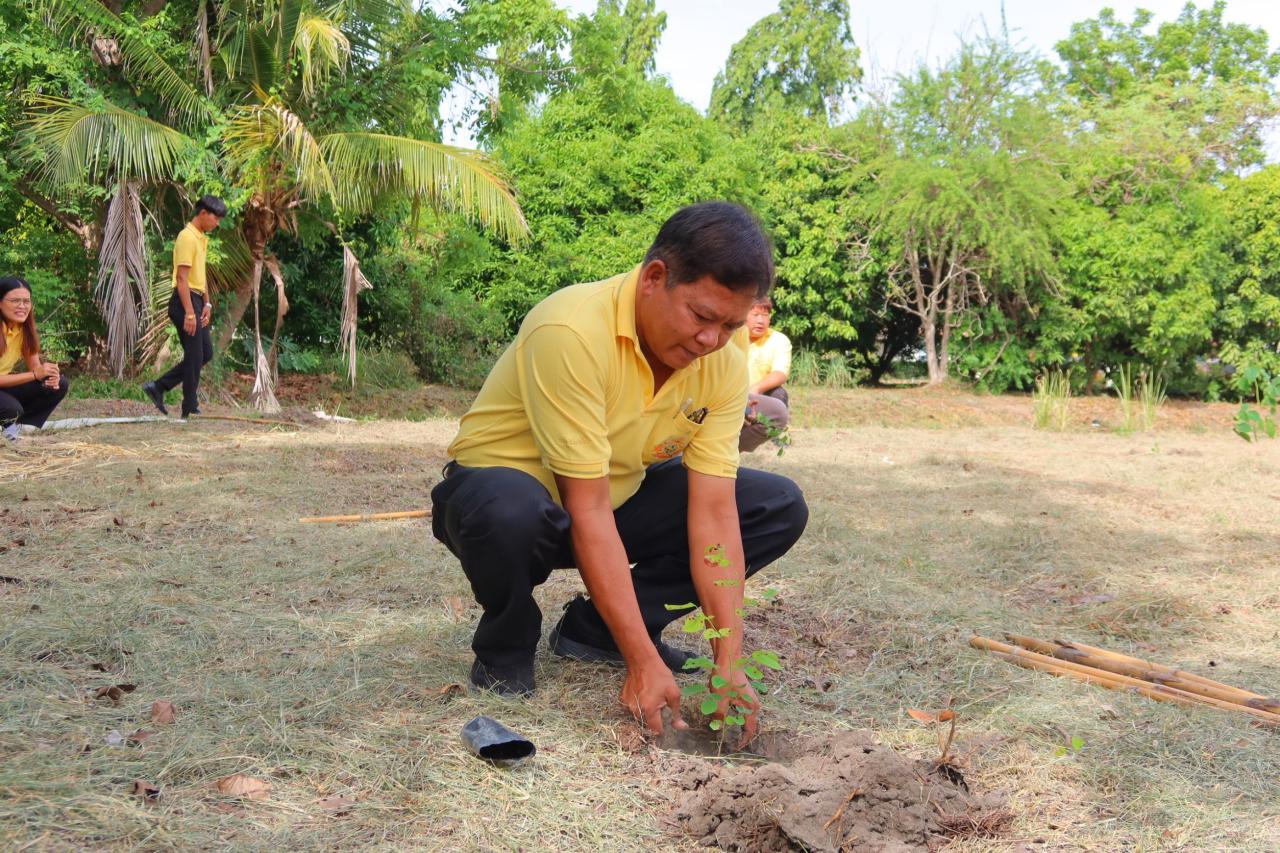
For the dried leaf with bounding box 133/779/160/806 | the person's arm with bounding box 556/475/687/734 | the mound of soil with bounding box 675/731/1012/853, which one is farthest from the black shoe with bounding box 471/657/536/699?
the dried leaf with bounding box 133/779/160/806

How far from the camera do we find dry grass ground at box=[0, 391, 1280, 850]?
6.95 ft

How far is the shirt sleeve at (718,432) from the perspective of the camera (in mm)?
2650

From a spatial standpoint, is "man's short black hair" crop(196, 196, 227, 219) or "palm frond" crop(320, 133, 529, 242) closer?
"man's short black hair" crop(196, 196, 227, 219)

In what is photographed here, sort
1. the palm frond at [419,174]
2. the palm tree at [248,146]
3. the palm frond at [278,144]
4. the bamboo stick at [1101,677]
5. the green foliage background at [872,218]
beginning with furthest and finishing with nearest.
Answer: the green foliage background at [872,218] < the palm frond at [419,174] < the palm frond at [278,144] < the palm tree at [248,146] < the bamboo stick at [1101,677]

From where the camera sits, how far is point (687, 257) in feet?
7.55

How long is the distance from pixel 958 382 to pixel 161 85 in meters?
11.4

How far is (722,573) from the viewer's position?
→ 8.64ft

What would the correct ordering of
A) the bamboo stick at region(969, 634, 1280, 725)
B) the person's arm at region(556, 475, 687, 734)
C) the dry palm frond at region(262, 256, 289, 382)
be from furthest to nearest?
the dry palm frond at region(262, 256, 289, 382) < the bamboo stick at region(969, 634, 1280, 725) < the person's arm at region(556, 475, 687, 734)

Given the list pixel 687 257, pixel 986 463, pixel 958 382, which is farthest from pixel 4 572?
pixel 958 382

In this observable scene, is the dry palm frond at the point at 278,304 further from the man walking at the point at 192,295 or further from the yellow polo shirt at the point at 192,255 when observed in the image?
the yellow polo shirt at the point at 192,255

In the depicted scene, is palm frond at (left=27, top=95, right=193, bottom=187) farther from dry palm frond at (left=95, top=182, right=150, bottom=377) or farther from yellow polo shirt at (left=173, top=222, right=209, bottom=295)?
yellow polo shirt at (left=173, top=222, right=209, bottom=295)

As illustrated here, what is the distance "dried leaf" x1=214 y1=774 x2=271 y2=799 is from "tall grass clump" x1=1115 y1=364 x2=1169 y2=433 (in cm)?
1118

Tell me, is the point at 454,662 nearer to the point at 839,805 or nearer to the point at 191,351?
the point at 839,805

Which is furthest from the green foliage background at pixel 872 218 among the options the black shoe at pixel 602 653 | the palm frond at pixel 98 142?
the black shoe at pixel 602 653
